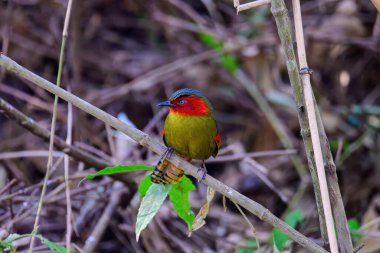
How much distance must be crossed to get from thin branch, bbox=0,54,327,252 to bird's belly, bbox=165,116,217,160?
0.61 m

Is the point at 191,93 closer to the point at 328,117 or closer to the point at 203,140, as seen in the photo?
the point at 203,140

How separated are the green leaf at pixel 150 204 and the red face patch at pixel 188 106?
630 millimetres

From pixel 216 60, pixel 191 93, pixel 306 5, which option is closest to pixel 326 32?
pixel 306 5

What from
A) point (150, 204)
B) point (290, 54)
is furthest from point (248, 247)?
point (290, 54)

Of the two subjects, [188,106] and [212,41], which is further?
[212,41]

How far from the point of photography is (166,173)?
2.59 metres

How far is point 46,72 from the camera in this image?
5.70m

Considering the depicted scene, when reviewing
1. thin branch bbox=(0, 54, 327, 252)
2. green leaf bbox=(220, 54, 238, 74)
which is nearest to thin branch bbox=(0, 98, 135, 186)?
thin branch bbox=(0, 54, 327, 252)

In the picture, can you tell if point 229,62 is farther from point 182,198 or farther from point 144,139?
point 144,139

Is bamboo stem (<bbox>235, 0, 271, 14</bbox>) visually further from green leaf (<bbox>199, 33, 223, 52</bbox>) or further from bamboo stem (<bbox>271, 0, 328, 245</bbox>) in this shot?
green leaf (<bbox>199, 33, 223, 52</bbox>)

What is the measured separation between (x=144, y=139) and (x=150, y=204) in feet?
1.09

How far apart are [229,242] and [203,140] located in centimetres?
135

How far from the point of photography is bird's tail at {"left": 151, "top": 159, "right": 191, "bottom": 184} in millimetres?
2580

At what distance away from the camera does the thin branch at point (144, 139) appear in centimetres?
216
